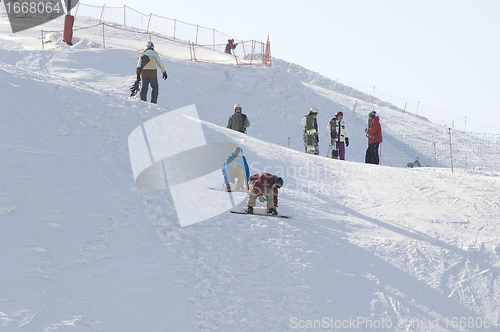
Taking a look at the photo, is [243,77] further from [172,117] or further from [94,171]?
[94,171]

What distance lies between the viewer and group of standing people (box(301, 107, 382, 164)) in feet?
44.2

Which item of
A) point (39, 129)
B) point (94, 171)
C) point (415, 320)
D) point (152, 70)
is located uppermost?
point (152, 70)

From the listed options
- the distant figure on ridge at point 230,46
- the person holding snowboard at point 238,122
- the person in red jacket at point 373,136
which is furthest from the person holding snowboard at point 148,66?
the distant figure on ridge at point 230,46

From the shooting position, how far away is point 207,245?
281 inches

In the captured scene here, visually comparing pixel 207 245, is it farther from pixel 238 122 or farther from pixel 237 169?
pixel 238 122

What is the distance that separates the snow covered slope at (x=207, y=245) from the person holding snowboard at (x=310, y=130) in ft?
7.87

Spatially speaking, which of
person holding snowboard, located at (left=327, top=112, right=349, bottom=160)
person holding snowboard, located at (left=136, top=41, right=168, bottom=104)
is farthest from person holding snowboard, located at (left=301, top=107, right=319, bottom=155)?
person holding snowboard, located at (left=136, top=41, right=168, bottom=104)

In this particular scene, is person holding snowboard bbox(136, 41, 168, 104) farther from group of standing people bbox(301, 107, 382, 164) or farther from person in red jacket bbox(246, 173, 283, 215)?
person in red jacket bbox(246, 173, 283, 215)

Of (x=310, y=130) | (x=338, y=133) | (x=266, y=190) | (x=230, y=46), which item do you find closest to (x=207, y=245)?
(x=266, y=190)

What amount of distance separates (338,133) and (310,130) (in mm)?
745

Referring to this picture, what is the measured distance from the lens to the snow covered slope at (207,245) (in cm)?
→ 582

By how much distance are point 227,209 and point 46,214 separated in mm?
2767

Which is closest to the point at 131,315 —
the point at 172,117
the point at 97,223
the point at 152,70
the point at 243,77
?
the point at 97,223

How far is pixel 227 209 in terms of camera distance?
835 cm
